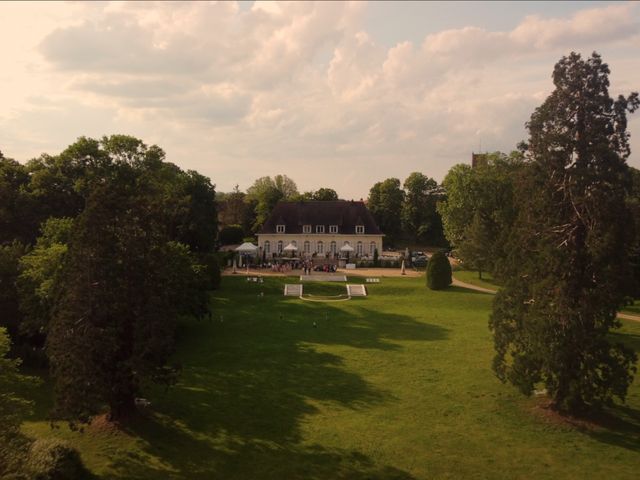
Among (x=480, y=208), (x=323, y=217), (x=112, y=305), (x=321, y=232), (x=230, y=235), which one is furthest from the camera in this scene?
(x=230, y=235)

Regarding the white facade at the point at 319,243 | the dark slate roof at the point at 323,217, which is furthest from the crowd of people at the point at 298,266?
the dark slate roof at the point at 323,217

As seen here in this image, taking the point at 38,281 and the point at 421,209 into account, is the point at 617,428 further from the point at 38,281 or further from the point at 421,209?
the point at 421,209

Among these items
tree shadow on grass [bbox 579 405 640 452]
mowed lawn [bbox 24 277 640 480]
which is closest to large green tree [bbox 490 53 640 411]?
tree shadow on grass [bbox 579 405 640 452]

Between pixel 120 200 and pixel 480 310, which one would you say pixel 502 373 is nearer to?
pixel 120 200

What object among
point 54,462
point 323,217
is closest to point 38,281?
point 54,462

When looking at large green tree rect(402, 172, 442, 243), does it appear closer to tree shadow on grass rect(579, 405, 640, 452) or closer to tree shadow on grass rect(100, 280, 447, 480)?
tree shadow on grass rect(100, 280, 447, 480)

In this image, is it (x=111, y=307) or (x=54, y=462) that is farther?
(x=111, y=307)

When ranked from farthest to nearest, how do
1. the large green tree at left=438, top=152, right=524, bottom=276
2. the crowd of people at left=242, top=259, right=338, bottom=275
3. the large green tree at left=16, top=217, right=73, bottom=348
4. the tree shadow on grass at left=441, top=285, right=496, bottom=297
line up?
the crowd of people at left=242, top=259, right=338, bottom=275 → the tree shadow on grass at left=441, top=285, right=496, bottom=297 → the large green tree at left=438, top=152, right=524, bottom=276 → the large green tree at left=16, top=217, right=73, bottom=348

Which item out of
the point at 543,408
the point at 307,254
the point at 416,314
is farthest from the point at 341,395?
the point at 307,254
